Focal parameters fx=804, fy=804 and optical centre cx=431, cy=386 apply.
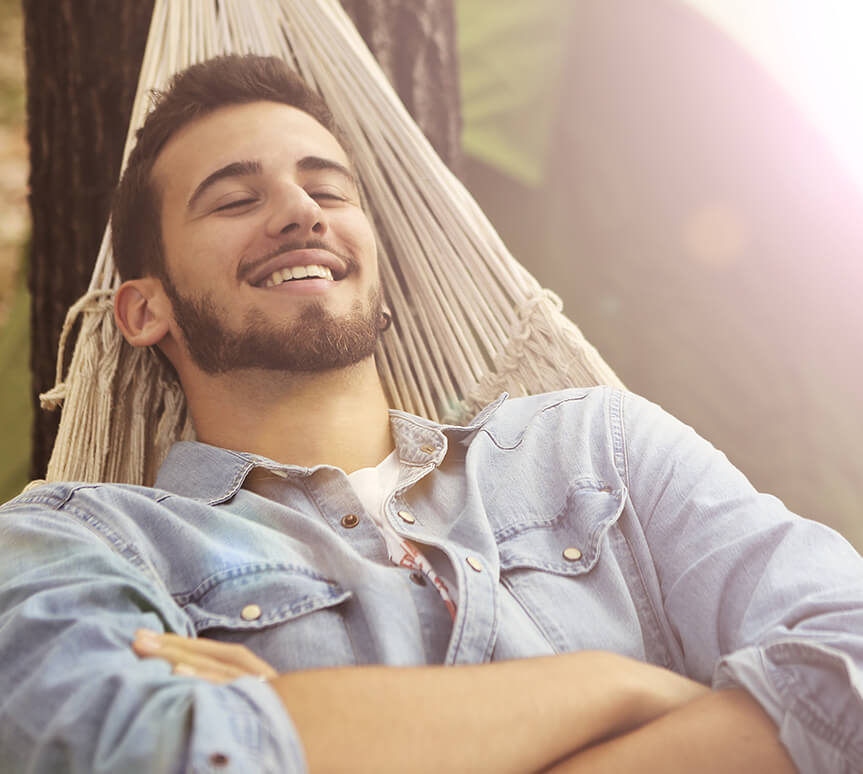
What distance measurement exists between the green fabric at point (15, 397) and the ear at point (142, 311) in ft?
1.09

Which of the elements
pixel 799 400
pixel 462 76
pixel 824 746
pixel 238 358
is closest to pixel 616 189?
pixel 462 76

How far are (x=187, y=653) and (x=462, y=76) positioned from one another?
1.31 meters

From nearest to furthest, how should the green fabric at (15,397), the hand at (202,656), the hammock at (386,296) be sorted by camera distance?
the hand at (202,656) → the hammock at (386,296) → the green fabric at (15,397)

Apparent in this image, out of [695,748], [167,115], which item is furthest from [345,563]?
[167,115]

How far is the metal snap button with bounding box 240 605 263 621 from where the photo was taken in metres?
0.64

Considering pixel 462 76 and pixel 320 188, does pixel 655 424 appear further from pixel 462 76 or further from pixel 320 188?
pixel 462 76

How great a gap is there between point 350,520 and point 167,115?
0.62 m

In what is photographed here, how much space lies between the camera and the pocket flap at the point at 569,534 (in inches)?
28.6

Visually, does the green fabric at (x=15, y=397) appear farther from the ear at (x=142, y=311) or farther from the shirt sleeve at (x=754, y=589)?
the shirt sleeve at (x=754, y=589)

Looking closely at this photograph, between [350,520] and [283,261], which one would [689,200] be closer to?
[283,261]

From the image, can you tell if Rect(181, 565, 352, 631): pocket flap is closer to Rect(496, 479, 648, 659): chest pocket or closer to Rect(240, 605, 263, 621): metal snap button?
Rect(240, 605, 263, 621): metal snap button

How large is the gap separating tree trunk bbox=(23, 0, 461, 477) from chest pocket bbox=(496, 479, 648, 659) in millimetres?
765

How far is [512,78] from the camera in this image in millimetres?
1606

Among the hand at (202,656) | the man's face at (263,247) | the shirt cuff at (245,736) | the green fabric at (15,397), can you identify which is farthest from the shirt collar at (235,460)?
the green fabric at (15,397)
